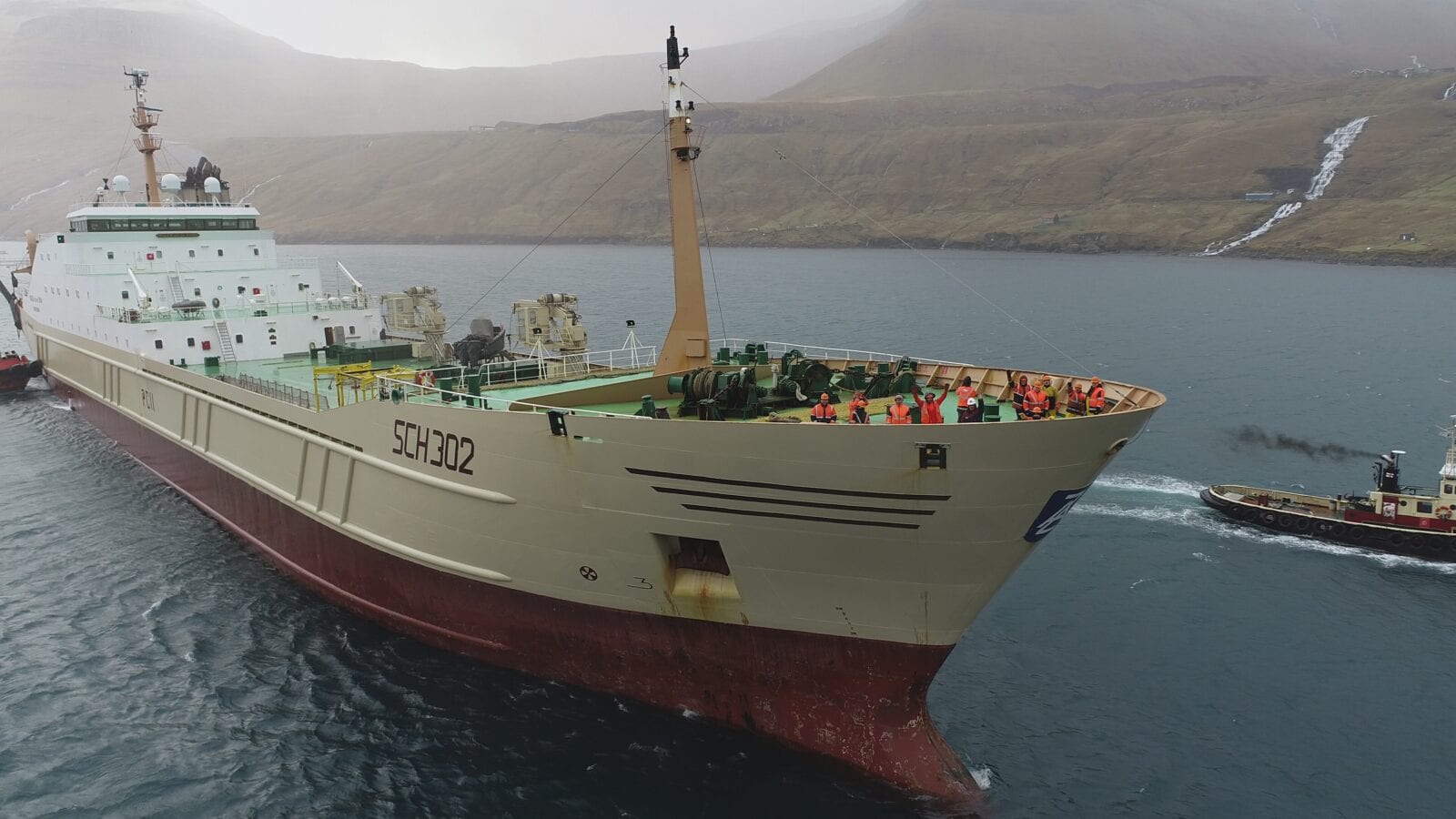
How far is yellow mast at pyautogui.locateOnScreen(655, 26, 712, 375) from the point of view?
15453 millimetres

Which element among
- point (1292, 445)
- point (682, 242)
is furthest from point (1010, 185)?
point (682, 242)

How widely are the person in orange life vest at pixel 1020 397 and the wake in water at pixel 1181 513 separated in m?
9.93

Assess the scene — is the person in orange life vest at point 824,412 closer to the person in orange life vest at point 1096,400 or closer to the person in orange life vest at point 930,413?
the person in orange life vest at point 930,413

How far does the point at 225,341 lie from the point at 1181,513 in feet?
93.7

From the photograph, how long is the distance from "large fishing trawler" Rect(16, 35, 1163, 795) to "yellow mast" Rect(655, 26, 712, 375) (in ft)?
0.16

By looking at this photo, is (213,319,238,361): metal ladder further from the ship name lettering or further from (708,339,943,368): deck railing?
(708,339,943,368): deck railing

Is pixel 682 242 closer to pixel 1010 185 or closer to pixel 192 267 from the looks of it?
pixel 192 267

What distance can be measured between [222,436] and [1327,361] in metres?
55.4

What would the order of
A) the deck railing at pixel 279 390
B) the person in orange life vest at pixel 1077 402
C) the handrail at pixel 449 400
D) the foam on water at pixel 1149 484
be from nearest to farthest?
the person in orange life vest at pixel 1077 402 < the handrail at pixel 449 400 < the deck railing at pixel 279 390 < the foam on water at pixel 1149 484

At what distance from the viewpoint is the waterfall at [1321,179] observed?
11812 cm

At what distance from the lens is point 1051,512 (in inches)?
488

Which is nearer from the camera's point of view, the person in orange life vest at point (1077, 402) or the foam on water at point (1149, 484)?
the person in orange life vest at point (1077, 402)

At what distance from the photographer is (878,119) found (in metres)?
200

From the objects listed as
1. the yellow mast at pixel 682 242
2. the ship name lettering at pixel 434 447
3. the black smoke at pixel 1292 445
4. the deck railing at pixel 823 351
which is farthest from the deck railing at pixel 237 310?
the black smoke at pixel 1292 445
